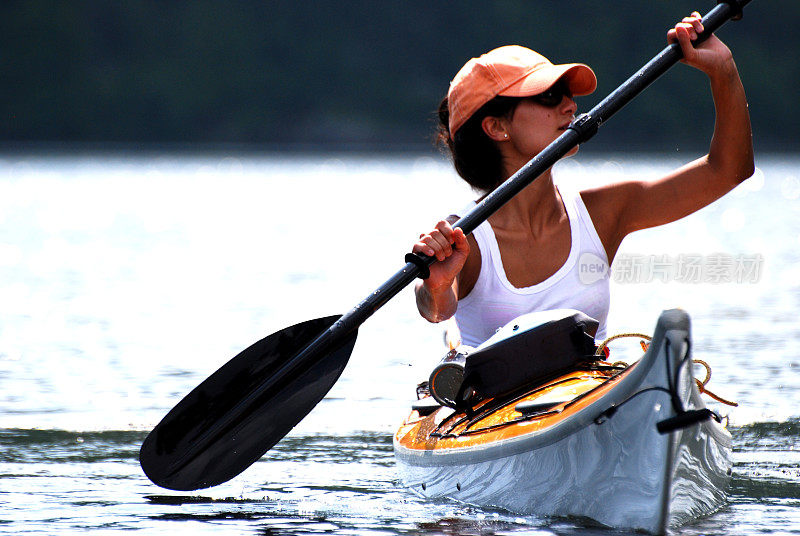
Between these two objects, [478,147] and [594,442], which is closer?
[594,442]

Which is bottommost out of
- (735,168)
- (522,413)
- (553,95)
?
(522,413)

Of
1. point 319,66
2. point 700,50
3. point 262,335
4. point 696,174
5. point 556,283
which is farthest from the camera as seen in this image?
point 319,66

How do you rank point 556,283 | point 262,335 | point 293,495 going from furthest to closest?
point 262,335 < point 293,495 < point 556,283

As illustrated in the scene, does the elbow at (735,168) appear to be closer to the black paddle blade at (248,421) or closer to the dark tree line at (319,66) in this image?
the black paddle blade at (248,421)

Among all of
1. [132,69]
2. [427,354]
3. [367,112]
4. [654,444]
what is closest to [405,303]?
[427,354]

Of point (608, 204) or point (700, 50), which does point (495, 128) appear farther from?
point (700, 50)

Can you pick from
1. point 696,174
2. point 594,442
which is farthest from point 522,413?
point 696,174

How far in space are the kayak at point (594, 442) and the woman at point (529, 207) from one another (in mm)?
307

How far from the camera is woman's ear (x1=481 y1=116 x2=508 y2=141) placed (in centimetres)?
531

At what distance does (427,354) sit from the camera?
37.4 ft

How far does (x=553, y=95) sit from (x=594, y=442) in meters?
1.49

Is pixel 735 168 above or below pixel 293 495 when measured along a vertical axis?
above

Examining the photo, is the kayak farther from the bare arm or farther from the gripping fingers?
the bare arm

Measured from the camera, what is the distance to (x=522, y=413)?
16.0 feet
